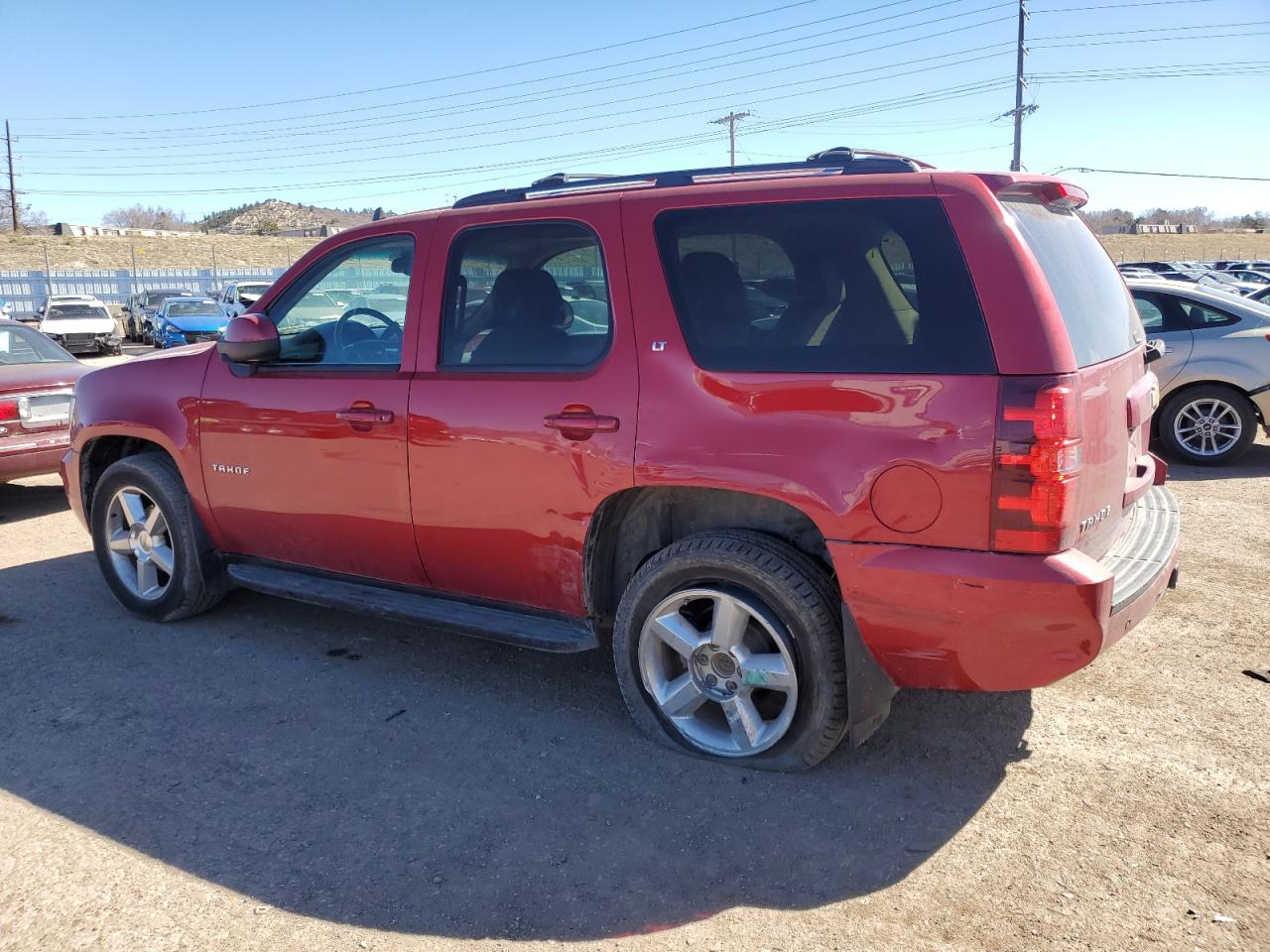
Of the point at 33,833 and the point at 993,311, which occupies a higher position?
the point at 993,311

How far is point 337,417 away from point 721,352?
71.8 inches

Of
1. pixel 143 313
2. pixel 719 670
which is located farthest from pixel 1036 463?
pixel 143 313

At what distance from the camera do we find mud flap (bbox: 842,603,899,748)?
3.32 meters

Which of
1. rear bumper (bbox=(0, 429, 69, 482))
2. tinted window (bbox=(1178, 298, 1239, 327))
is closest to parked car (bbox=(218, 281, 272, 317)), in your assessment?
rear bumper (bbox=(0, 429, 69, 482))

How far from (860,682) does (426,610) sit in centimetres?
188

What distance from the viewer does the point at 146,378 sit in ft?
17.0

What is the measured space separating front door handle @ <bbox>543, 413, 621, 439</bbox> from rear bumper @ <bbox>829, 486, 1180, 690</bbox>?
92cm

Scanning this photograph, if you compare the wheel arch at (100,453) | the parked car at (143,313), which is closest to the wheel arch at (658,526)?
the wheel arch at (100,453)

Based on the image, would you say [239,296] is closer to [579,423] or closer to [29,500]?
[29,500]

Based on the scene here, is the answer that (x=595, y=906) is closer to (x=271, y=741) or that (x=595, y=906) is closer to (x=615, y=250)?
(x=271, y=741)

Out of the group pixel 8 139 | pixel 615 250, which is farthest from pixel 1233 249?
pixel 8 139

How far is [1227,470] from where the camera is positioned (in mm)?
8727

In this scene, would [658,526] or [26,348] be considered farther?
[26,348]

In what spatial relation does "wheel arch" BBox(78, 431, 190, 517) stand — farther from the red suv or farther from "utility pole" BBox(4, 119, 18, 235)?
"utility pole" BBox(4, 119, 18, 235)
